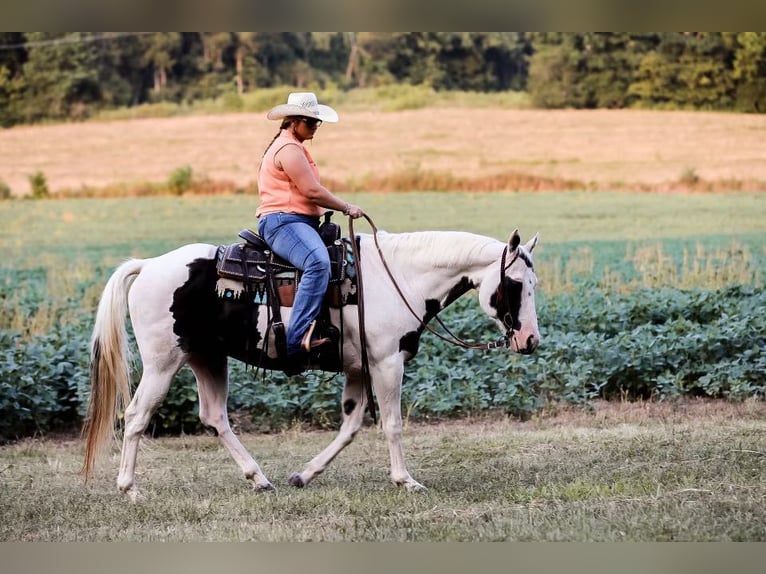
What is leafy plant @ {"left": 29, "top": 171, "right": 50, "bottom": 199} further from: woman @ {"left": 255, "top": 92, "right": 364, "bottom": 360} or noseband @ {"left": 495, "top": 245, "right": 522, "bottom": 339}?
noseband @ {"left": 495, "top": 245, "right": 522, "bottom": 339}

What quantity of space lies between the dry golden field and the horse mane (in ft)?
29.7

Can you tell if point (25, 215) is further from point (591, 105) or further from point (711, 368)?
point (711, 368)

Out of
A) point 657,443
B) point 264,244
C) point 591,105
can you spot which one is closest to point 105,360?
point 264,244

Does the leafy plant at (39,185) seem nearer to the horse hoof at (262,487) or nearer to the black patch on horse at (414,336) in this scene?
the horse hoof at (262,487)

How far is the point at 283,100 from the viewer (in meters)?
16.9

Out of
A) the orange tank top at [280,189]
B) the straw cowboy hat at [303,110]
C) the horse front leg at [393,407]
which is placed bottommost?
the horse front leg at [393,407]

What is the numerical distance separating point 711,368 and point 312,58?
30.9 ft

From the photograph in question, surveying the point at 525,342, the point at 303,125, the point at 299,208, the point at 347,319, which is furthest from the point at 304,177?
the point at 525,342

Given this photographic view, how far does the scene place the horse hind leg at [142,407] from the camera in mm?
6559

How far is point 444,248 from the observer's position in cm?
673

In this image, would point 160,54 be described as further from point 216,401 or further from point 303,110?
point 216,401

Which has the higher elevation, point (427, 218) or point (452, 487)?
point (427, 218)

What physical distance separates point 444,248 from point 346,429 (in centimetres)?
129

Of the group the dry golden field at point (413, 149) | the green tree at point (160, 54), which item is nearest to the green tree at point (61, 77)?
the dry golden field at point (413, 149)
